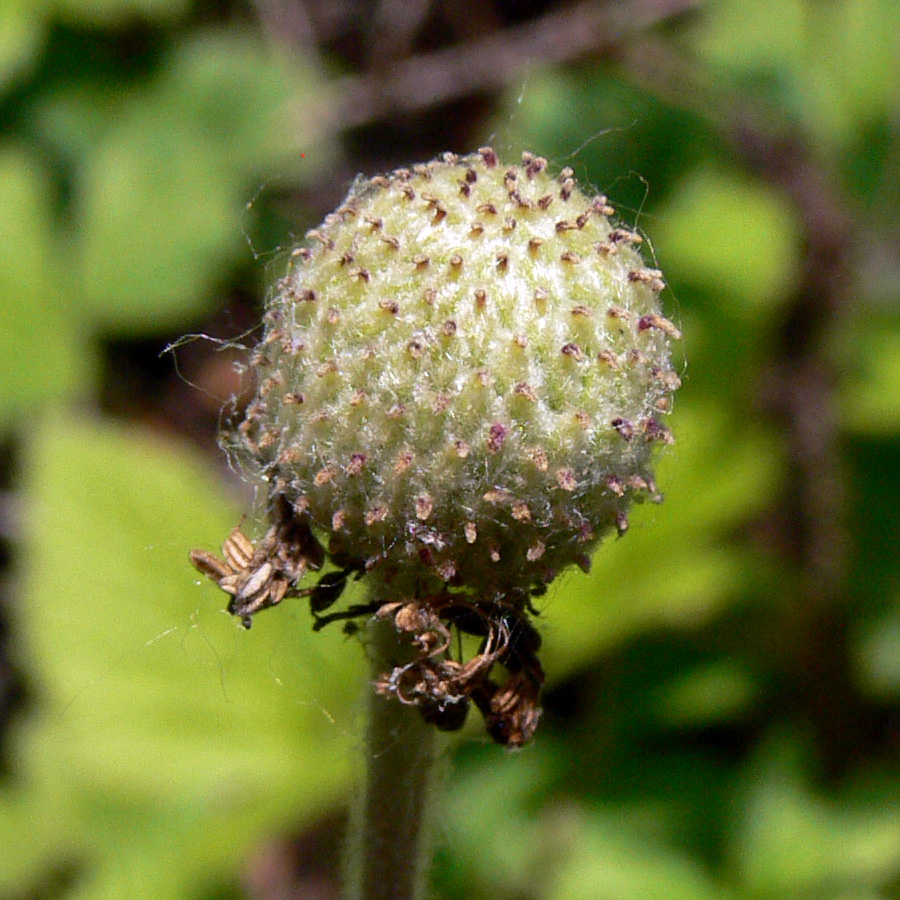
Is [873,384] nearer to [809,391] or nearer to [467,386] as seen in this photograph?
[809,391]

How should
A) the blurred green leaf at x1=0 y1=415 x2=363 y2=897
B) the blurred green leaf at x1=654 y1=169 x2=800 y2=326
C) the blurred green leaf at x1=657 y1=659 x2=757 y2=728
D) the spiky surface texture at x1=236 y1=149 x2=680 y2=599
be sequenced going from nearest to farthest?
1. the spiky surface texture at x1=236 y1=149 x2=680 y2=599
2. the blurred green leaf at x1=0 y1=415 x2=363 y2=897
3. the blurred green leaf at x1=657 y1=659 x2=757 y2=728
4. the blurred green leaf at x1=654 y1=169 x2=800 y2=326

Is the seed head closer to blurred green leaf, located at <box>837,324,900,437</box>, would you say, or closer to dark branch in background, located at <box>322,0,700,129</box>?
blurred green leaf, located at <box>837,324,900,437</box>

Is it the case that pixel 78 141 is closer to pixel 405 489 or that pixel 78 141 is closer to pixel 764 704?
pixel 764 704

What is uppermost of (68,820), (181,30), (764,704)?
(181,30)

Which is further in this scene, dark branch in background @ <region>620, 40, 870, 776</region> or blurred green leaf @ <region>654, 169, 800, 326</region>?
blurred green leaf @ <region>654, 169, 800, 326</region>

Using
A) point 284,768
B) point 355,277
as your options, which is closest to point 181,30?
point 284,768

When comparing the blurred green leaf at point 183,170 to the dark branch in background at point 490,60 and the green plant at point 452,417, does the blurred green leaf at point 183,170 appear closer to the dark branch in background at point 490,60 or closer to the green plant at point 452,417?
the dark branch in background at point 490,60

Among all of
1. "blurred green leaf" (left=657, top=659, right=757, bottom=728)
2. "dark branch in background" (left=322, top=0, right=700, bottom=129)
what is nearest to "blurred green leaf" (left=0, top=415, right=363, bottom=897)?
"blurred green leaf" (left=657, top=659, right=757, bottom=728)
